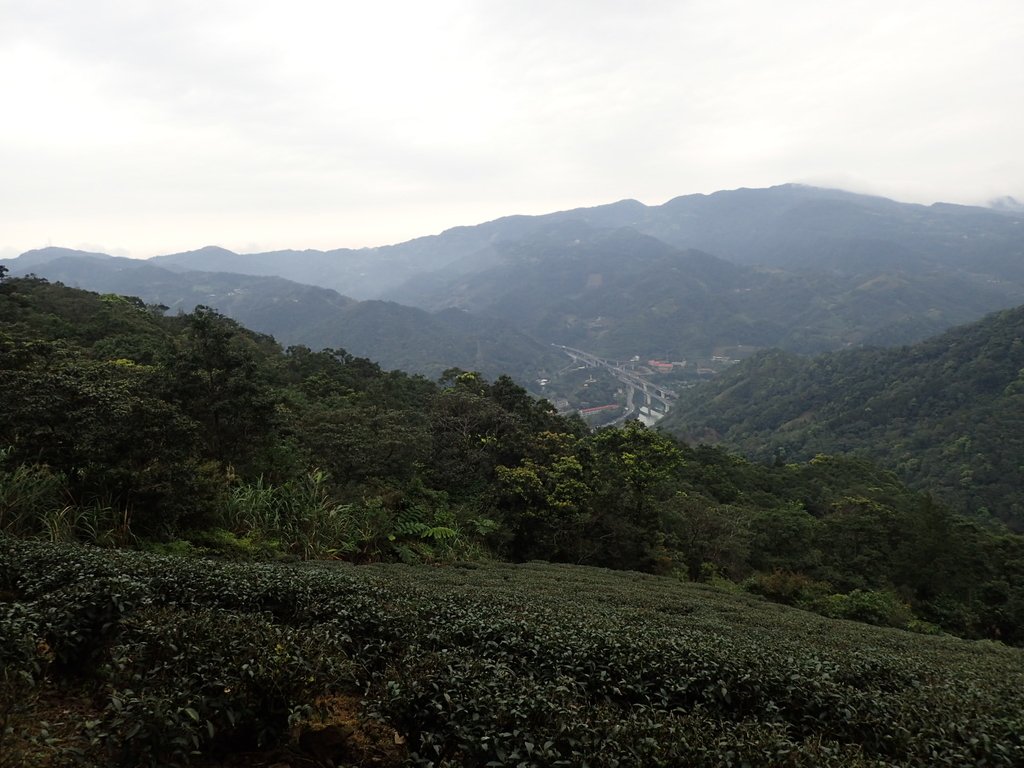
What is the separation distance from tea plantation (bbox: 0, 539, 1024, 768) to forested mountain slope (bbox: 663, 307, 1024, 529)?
5599cm

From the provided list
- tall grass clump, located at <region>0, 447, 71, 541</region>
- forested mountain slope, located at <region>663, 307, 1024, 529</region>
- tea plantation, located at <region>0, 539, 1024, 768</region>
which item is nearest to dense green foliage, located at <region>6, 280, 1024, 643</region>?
tall grass clump, located at <region>0, 447, 71, 541</region>

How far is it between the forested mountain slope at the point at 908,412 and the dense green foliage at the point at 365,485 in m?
34.9

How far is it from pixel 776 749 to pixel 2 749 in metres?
4.07

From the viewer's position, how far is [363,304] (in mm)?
198375

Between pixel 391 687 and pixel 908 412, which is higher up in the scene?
pixel 391 687

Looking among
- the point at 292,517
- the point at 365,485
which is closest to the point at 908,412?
the point at 365,485

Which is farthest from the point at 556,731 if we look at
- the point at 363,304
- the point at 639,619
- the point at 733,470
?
the point at 363,304

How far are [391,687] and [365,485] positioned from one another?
38.5ft

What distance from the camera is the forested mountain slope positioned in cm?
6384

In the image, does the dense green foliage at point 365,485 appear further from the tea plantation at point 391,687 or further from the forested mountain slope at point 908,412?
the forested mountain slope at point 908,412

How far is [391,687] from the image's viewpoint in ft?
12.2

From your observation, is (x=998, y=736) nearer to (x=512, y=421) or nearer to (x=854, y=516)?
(x=512, y=421)

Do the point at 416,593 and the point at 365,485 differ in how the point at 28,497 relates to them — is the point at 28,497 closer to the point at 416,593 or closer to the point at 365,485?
the point at 416,593

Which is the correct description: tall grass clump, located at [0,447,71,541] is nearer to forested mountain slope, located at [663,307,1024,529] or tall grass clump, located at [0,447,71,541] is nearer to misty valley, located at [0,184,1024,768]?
misty valley, located at [0,184,1024,768]
